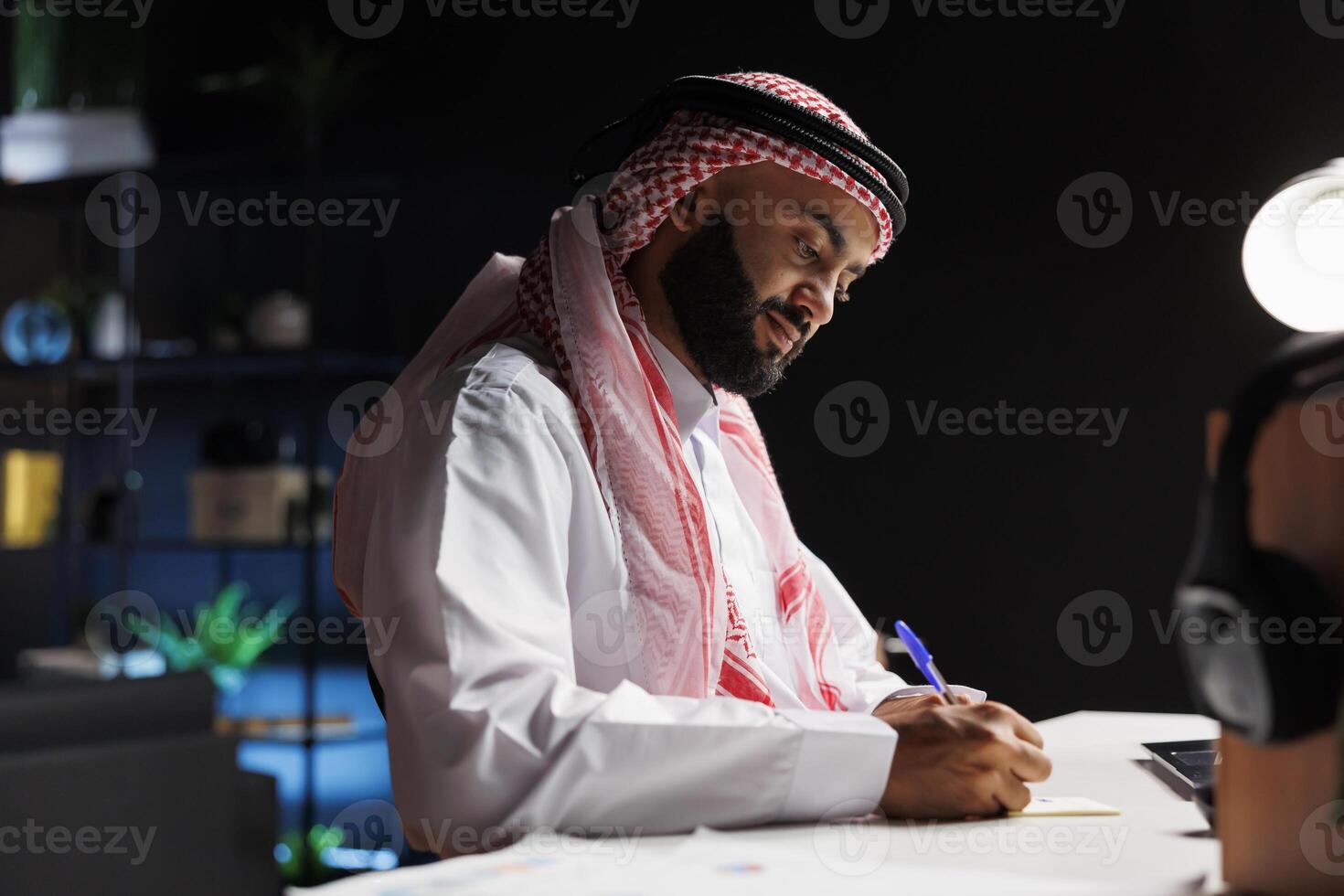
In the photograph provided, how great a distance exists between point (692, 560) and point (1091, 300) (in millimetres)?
1986

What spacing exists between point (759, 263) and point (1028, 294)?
1676mm

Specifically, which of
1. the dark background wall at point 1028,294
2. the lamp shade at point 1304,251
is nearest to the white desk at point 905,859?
the lamp shade at point 1304,251

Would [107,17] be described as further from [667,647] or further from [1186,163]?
[667,647]

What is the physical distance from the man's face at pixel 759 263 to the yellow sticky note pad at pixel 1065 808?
0.71 meters

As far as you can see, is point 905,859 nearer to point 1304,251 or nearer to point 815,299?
point 815,299

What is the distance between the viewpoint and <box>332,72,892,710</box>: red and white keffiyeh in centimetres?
124

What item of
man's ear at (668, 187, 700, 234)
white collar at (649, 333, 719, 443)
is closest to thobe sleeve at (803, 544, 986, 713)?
white collar at (649, 333, 719, 443)

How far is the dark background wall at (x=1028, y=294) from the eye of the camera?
2.82 meters

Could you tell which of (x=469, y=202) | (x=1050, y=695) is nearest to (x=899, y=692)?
(x=1050, y=695)

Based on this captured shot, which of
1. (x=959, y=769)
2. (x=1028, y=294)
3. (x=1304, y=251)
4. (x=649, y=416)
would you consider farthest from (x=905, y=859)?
(x=1028, y=294)

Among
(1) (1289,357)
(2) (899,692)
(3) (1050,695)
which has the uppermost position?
(1) (1289,357)

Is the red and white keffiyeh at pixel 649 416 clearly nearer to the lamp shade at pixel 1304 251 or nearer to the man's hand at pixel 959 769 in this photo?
the man's hand at pixel 959 769

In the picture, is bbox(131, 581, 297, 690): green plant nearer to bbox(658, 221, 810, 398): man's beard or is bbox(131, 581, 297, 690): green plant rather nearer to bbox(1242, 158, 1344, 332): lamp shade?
bbox(658, 221, 810, 398): man's beard

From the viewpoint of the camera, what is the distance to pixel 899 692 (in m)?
1.50
